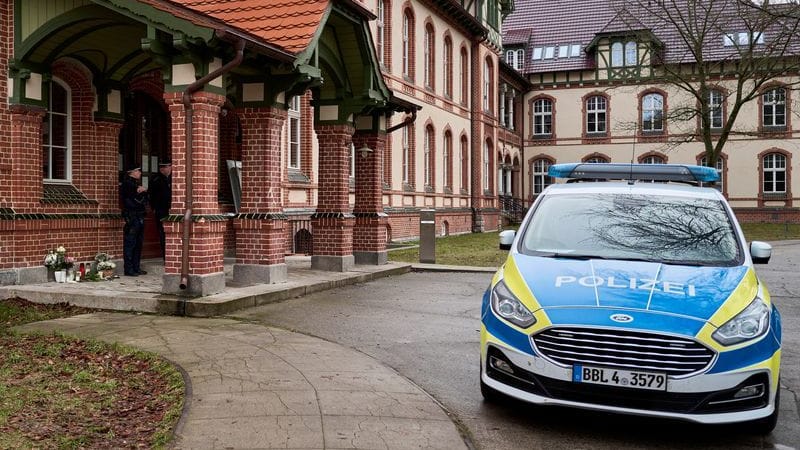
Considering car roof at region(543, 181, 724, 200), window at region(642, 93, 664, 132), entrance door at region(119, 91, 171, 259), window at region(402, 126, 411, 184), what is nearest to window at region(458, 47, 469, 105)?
window at region(402, 126, 411, 184)

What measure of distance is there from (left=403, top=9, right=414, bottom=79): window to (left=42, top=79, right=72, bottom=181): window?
52.0 ft

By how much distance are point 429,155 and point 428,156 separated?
0.29 feet

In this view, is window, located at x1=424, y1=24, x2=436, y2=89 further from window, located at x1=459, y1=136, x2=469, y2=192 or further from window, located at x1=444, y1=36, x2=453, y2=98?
window, located at x1=459, y1=136, x2=469, y2=192

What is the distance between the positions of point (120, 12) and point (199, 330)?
440 cm

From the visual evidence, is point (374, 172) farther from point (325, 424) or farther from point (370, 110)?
point (325, 424)

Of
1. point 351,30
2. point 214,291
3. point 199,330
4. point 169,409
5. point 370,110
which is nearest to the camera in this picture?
point 169,409

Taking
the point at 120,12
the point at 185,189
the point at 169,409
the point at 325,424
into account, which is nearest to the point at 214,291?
the point at 185,189

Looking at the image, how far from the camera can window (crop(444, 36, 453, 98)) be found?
3106 cm

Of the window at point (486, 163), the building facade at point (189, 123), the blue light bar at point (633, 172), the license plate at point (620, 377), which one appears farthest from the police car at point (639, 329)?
the window at point (486, 163)

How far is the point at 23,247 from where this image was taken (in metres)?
10.5

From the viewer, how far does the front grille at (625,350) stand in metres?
4.43

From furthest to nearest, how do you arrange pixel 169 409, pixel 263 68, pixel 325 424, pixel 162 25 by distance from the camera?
pixel 263 68
pixel 162 25
pixel 169 409
pixel 325 424

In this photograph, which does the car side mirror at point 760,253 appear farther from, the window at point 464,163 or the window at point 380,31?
the window at point 464,163

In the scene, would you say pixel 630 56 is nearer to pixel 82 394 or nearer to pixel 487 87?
pixel 487 87
